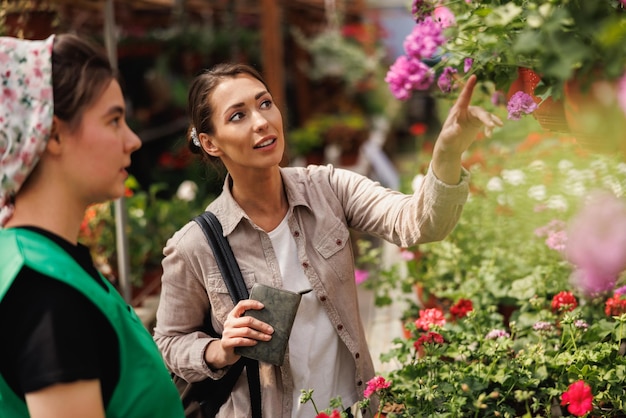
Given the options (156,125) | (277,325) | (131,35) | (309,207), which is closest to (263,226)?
(309,207)

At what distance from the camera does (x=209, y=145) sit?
2018 mm

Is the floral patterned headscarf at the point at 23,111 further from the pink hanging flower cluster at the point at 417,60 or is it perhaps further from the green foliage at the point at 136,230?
the green foliage at the point at 136,230

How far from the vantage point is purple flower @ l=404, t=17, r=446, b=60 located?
2.13 metres

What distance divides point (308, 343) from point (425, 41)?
0.89m

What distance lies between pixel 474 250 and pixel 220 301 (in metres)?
1.77

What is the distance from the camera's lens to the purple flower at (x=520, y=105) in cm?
158

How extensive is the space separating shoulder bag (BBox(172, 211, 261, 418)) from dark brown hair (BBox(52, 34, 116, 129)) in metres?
0.73

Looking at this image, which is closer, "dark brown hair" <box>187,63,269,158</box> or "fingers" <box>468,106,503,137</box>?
"fingers" <box>468,106,503,137</box>

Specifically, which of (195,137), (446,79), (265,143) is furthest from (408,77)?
(195,137)

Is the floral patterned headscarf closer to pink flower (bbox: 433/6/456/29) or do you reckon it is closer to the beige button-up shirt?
the beige button-up shirt

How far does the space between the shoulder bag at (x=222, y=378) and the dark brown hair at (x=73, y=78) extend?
0.73 meters

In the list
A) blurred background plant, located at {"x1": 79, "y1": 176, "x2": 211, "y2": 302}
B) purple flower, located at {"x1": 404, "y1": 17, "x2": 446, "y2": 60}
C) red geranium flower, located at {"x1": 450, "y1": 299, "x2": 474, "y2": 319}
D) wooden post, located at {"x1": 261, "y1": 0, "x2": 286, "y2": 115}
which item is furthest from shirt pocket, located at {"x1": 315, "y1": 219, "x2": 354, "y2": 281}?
wooden post, located at {"x1": 261, "y1": 0, "x2": 286, "y2": 115}

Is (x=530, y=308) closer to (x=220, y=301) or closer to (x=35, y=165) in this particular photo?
(x=220, y=301)

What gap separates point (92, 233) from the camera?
13.7 feet
